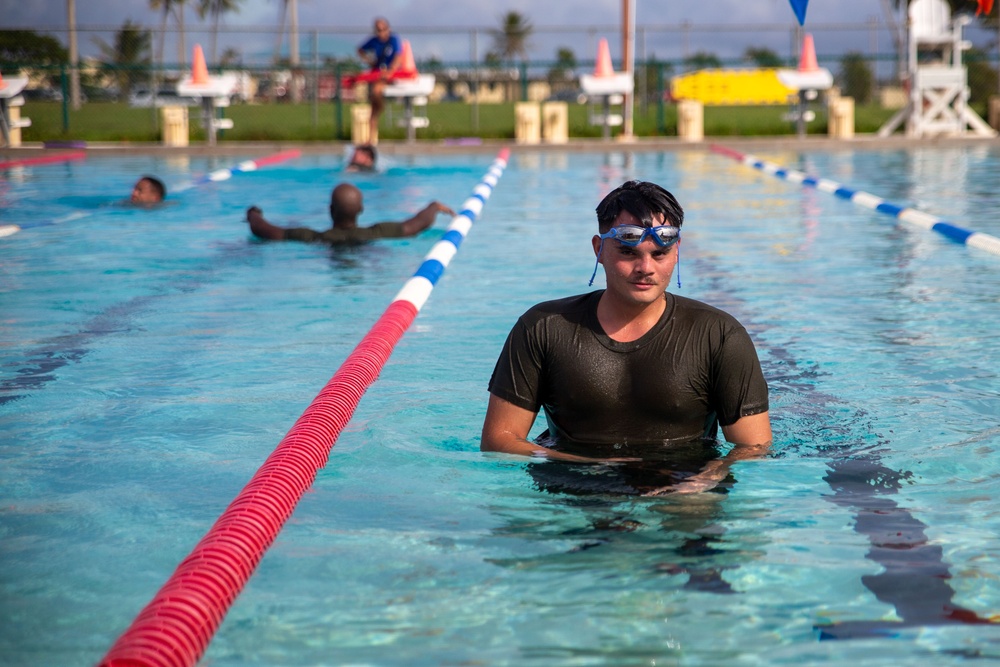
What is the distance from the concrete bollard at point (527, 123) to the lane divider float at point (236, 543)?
750 inches

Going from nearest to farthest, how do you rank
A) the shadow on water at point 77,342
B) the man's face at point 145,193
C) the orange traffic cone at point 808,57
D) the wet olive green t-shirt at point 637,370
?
the wet olive green t-shirt at point 637,370 → the shadow on water at point 77,342 → the man's face at point 145,193 → the orange traffic cone at point 808,57

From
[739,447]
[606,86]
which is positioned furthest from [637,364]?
[606,86]

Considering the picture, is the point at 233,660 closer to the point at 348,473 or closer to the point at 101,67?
the point at 348,473

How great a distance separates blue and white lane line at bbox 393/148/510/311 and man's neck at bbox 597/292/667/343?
3453mm

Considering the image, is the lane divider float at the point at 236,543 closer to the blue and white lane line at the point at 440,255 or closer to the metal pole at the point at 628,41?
the blue and white lane line at the point at 440,255

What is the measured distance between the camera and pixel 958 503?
3701mm

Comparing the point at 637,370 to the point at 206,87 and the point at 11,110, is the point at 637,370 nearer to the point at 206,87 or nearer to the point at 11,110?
the point at 206,87

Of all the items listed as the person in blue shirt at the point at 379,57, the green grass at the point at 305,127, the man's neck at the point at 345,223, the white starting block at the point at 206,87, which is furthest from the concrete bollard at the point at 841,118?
the man's neck at the point at 345,223

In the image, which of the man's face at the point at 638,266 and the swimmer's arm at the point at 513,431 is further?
the swimmer's arm at the point at 513,431

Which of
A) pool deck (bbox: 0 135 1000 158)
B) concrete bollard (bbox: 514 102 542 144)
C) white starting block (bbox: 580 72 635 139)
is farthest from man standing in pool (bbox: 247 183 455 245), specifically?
concrete bollard (bbox: 514 102 542 144)

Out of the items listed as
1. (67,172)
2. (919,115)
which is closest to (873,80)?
(919,115)

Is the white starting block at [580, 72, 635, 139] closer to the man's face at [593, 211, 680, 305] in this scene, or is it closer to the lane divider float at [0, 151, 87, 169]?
the lane divider float at [0, 151, 87, 169]

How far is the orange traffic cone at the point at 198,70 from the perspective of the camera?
23.2 meters

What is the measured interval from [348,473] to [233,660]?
150 centimetres
